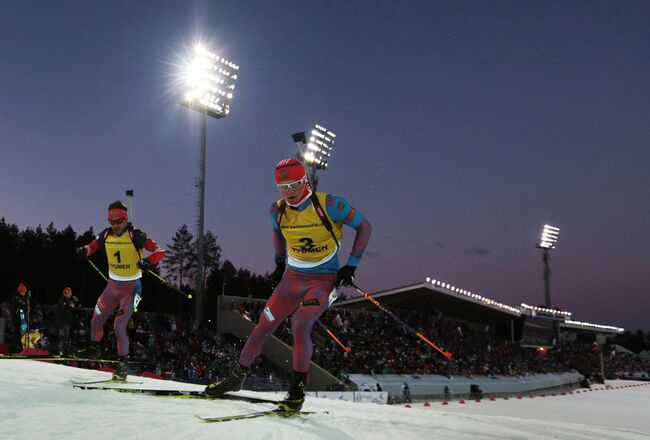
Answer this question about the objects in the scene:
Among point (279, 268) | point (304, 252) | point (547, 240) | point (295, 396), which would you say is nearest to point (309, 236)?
point (304, 252)

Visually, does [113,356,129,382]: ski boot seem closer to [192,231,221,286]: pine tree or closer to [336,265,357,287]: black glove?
[336,265,357,287]: black glove

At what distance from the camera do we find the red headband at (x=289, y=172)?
5.88 metres

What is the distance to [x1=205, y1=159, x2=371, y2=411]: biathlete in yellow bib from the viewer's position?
588cm

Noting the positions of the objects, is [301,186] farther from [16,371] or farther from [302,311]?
[16,371]

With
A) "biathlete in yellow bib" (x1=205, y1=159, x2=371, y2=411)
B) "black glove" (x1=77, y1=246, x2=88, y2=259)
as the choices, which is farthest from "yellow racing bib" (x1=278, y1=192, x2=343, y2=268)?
"black glove" (x1=77, y1=246, x2=88, y2=259)

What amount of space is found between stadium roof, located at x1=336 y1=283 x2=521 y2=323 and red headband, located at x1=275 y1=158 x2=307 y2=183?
→ 31.5 m

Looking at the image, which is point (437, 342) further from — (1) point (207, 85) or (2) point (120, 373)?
(2) point (120, 373)

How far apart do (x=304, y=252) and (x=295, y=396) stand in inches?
60.9

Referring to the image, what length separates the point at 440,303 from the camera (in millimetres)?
43312

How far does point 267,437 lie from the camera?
4.27 meters

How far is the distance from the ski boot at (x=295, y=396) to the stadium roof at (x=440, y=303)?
103 feet

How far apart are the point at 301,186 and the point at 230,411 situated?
245 centimetres

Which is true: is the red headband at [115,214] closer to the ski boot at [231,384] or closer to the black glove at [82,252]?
the black glove at [82,252]

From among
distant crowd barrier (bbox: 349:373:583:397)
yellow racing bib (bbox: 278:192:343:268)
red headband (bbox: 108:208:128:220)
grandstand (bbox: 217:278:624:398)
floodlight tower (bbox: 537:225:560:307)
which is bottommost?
distant crowd barrier (bbox: 349:373:583:397)
